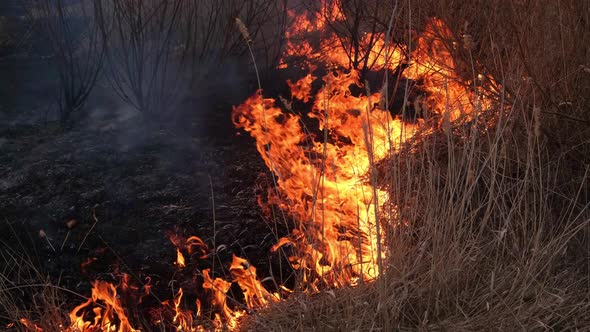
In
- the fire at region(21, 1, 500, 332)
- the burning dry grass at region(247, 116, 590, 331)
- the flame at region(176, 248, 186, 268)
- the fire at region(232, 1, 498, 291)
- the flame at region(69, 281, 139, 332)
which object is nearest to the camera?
the burning dry grass at region(247, 116, 590, 331)

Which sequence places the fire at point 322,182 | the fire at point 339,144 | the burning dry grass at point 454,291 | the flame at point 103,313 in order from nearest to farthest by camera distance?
the burning dry grass at point 454,291 < the fire at point 322,182 < the flame at point 103,313 < the fire at point 339,144

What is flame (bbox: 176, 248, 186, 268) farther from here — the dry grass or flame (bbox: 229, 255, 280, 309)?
the dry grass

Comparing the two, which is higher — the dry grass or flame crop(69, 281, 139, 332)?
the dry grass

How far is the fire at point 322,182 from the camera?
101 inches

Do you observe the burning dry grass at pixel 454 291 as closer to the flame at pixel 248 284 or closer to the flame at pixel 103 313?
the flame at pixel 248 284

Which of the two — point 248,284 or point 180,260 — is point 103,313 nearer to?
point 180,260

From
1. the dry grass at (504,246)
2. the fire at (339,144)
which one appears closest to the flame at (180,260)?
the fire at (339,144)

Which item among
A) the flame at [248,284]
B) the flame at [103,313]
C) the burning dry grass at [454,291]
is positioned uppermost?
the burning dry grass at [454,291]

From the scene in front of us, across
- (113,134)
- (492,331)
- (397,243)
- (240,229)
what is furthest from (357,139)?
(492,331)

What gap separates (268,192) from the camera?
4.03 m

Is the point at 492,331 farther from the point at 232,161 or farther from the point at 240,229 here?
the point at 232,161

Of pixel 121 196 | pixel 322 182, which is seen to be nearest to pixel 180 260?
pixel 121 196

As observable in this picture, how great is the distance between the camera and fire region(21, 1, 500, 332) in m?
2.57

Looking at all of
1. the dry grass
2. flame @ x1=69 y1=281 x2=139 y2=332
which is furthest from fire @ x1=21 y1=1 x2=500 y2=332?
the dry grass
